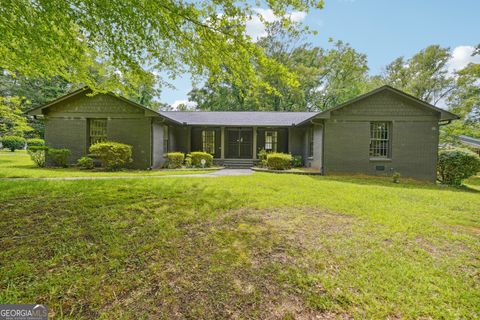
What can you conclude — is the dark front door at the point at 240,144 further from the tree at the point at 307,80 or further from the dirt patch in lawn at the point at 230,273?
the tree at the point at 307,80

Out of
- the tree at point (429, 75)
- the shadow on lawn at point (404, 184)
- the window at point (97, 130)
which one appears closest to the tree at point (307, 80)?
the tree at point (429, 75)

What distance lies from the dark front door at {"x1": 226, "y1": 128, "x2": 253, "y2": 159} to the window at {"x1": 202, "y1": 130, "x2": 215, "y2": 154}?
1113mm

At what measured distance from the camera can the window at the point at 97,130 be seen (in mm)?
13180

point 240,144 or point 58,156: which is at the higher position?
point 240,144

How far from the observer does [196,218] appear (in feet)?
14.4

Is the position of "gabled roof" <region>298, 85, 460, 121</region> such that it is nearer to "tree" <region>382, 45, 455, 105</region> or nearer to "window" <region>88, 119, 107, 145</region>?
"window" <region>88, 119, 107, 145</region>

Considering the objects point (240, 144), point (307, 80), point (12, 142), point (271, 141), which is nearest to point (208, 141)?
point (240, 144)

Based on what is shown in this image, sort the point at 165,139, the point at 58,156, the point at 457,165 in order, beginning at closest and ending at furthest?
the point at 457,165 < the point at 58,156 < the point at 165,139

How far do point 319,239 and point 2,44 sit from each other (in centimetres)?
823

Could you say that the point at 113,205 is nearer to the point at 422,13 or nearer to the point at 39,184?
the point at 39,184

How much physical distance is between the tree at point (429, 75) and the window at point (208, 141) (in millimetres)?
26698

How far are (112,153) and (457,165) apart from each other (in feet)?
54.3

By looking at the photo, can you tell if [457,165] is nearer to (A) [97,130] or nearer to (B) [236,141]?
(B) [236,141]

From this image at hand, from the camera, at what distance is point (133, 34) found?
540 centimetres
